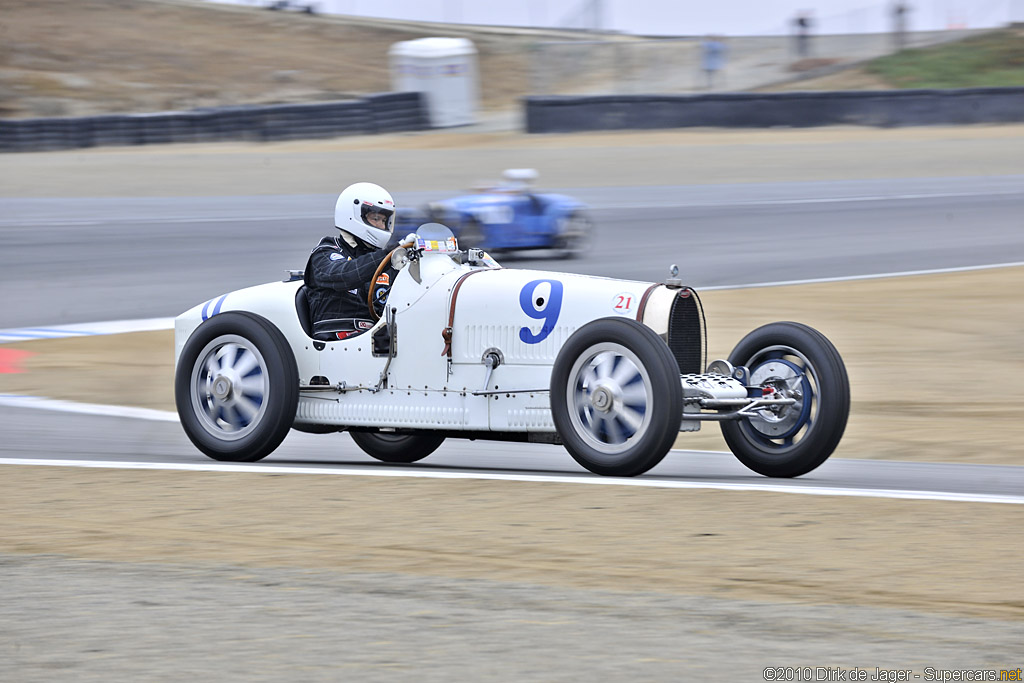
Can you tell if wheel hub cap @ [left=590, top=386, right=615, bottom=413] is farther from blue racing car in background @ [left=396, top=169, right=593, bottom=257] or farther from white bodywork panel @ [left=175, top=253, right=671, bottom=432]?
blue racing car in background @ [left=396, top=169, right=593, bottom=257]

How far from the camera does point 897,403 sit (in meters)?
10.2

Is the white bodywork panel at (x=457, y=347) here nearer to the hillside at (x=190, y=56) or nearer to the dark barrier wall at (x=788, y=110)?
the dark barrier wall at (x=788, y=110)

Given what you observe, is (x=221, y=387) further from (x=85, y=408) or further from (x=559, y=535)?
(x=85, y=408)

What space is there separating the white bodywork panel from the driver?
14 centimetres

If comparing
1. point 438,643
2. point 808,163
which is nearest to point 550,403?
point 438,643

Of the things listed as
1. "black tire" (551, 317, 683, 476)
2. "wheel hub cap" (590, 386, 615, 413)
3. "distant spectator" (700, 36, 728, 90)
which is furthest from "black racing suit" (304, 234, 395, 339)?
"distant spectator" (700, 36, 728, 90)

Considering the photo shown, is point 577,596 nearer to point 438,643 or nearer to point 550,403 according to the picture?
point 438,643

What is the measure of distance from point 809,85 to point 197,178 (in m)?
17.2

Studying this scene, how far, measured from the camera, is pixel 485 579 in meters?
4.99

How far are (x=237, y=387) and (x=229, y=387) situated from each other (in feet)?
0.14

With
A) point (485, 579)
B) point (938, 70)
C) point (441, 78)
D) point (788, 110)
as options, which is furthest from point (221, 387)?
point (938, 70)

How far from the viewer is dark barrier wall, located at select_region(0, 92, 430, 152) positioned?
95.2ft

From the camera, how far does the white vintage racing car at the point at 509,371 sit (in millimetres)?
6543

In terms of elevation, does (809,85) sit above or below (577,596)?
above
